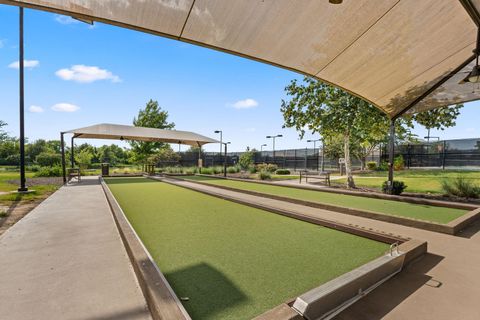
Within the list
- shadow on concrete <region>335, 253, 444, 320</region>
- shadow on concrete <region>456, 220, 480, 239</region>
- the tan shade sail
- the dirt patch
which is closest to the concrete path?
the dirt patch

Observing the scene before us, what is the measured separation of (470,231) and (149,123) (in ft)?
97.6

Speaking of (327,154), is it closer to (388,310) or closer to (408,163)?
(408,163)

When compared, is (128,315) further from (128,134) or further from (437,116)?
(128,134)

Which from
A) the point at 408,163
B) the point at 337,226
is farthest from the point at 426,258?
the point at 408,163

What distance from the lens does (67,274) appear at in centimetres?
284

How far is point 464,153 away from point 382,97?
21.4 m

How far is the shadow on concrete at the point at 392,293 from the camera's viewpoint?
204 cm

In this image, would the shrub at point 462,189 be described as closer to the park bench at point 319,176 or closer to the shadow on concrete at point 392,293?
the park bench at point 319,176

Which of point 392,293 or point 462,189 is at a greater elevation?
point 462,189

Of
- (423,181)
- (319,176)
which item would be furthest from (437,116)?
(319,176)

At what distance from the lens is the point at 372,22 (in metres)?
4.43

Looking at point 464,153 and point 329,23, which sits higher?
point 329,23

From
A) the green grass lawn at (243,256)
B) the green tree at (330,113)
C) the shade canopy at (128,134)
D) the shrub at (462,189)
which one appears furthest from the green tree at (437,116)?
the shade canopy at (128,134)

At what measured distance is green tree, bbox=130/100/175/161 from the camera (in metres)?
27.4
